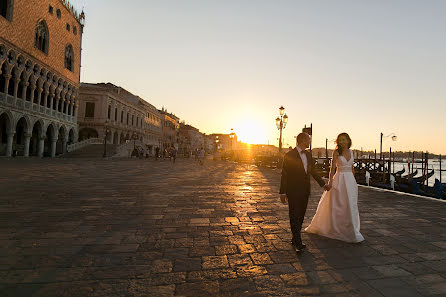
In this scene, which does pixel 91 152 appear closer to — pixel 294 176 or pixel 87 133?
pixel 87 133

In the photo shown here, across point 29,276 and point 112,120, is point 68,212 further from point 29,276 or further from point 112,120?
point 112,120

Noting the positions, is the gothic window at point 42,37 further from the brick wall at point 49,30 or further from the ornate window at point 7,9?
the ornate window at point 7,9

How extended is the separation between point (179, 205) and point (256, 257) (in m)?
3.36

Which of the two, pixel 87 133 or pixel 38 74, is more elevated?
pixel 38 74

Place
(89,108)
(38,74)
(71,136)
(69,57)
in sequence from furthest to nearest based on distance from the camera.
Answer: (89,108), (71,136), (69,57), (38,74)

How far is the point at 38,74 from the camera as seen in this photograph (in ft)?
88.0

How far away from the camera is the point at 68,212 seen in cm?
518

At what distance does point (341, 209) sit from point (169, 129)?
70258 mm

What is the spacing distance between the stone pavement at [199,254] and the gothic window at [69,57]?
33946mm

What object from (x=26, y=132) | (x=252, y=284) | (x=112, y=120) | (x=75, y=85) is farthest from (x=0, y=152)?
(x=252, y=284)

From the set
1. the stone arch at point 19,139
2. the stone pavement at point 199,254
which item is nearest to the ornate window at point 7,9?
the stone arch at point 19,139

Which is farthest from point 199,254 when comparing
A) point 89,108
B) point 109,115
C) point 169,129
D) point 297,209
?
point 169,129

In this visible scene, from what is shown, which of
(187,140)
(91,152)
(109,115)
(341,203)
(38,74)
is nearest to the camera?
(341,203)

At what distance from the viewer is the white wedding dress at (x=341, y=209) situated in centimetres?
395
